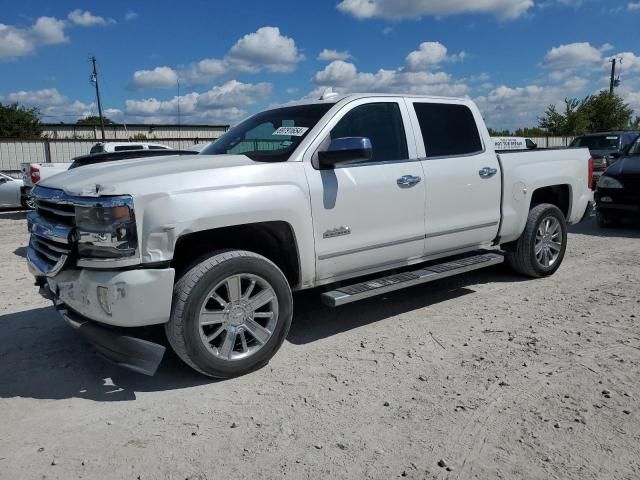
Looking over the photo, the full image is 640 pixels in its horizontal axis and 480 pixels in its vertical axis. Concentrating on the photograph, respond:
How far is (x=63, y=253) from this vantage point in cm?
350

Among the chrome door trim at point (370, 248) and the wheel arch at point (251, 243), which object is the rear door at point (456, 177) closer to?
the chrome door trim at point (370, 248)

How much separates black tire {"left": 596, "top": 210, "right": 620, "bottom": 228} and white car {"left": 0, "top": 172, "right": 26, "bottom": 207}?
13230 mm

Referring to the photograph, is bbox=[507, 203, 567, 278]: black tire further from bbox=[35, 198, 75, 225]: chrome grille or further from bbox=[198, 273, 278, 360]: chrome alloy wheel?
bbox=[35, 198, 75, 225]: chrome grille

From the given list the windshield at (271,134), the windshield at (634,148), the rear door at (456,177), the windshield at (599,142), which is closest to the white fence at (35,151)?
the windshield at (599,142)

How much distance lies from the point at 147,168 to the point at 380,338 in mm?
2243

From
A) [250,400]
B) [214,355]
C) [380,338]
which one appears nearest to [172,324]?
[214,355]

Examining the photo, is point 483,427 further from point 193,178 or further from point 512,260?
point 512,260

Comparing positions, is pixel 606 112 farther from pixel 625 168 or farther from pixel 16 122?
pixel 16 122

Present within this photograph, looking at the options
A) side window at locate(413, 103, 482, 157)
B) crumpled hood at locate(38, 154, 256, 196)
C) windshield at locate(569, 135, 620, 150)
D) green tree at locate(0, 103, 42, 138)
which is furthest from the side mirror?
green tree at locate(0, 103, 42, 138)

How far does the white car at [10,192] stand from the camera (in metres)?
13.7

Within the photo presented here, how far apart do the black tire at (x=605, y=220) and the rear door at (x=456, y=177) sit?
5621 mm

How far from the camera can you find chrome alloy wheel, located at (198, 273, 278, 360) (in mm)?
3619

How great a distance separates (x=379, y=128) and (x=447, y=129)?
2.89ft

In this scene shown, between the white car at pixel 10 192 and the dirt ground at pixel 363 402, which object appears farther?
the white car at pixel 10 192
